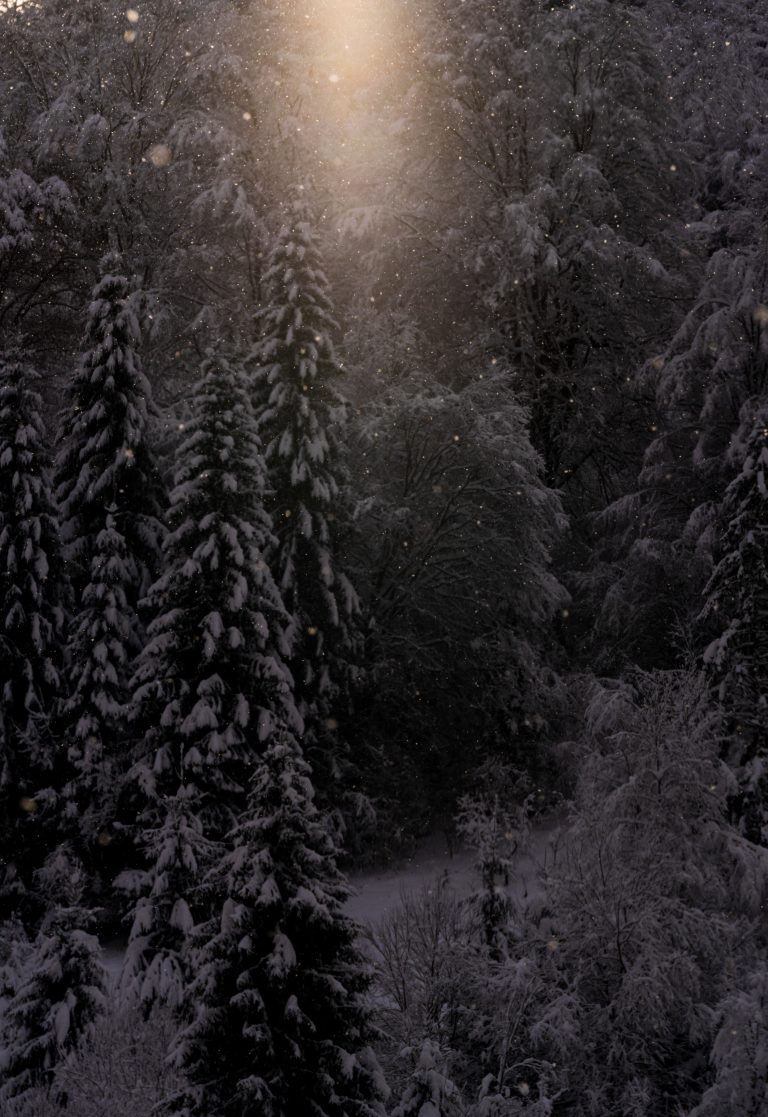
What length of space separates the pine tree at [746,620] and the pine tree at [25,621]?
1131 centimetres

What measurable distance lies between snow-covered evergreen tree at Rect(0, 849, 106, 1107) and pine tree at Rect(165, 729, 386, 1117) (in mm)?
3785

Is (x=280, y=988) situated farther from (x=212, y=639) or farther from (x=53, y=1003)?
(x=212, y=639)

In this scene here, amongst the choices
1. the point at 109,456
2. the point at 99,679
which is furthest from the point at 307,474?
the point at 99,679

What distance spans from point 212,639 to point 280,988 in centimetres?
874

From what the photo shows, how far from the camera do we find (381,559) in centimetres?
2394

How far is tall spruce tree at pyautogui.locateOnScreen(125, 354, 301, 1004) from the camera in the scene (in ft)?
59.7

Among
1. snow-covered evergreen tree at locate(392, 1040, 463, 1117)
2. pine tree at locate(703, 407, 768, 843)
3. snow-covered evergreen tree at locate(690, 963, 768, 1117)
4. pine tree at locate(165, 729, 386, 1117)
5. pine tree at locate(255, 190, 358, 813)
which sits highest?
pine tree at locate(255, 190, 358, 813)

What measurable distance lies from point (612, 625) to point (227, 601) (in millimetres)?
9542

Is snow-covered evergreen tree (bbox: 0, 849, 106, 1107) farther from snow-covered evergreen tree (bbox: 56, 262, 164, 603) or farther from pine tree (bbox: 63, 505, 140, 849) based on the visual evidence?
snow-covered evergreen tree (bbox: 56, 262, 164, 603)

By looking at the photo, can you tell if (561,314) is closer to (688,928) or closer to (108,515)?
(108,515)

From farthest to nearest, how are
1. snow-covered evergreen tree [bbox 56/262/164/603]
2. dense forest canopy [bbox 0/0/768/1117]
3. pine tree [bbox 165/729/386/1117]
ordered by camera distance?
snow-covered evergreen tree [bbox 56/262/164/603], dense forest canopy [bbox 0/0/768/1117], pine tree [bbox 165/729/386/1117]

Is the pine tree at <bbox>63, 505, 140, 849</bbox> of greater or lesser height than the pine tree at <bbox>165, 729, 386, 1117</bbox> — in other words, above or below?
above

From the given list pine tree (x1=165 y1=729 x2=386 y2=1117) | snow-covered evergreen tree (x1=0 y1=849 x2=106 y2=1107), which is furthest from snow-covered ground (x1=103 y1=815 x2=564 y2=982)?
pine tree (x1=165 y1=729 x2=386 y2=1117)

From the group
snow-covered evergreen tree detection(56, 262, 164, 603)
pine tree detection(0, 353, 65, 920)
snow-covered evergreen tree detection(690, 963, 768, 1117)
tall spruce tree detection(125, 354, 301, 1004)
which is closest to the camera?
snow-covered evergreen tree detection(690, 963, 768, 1117)
